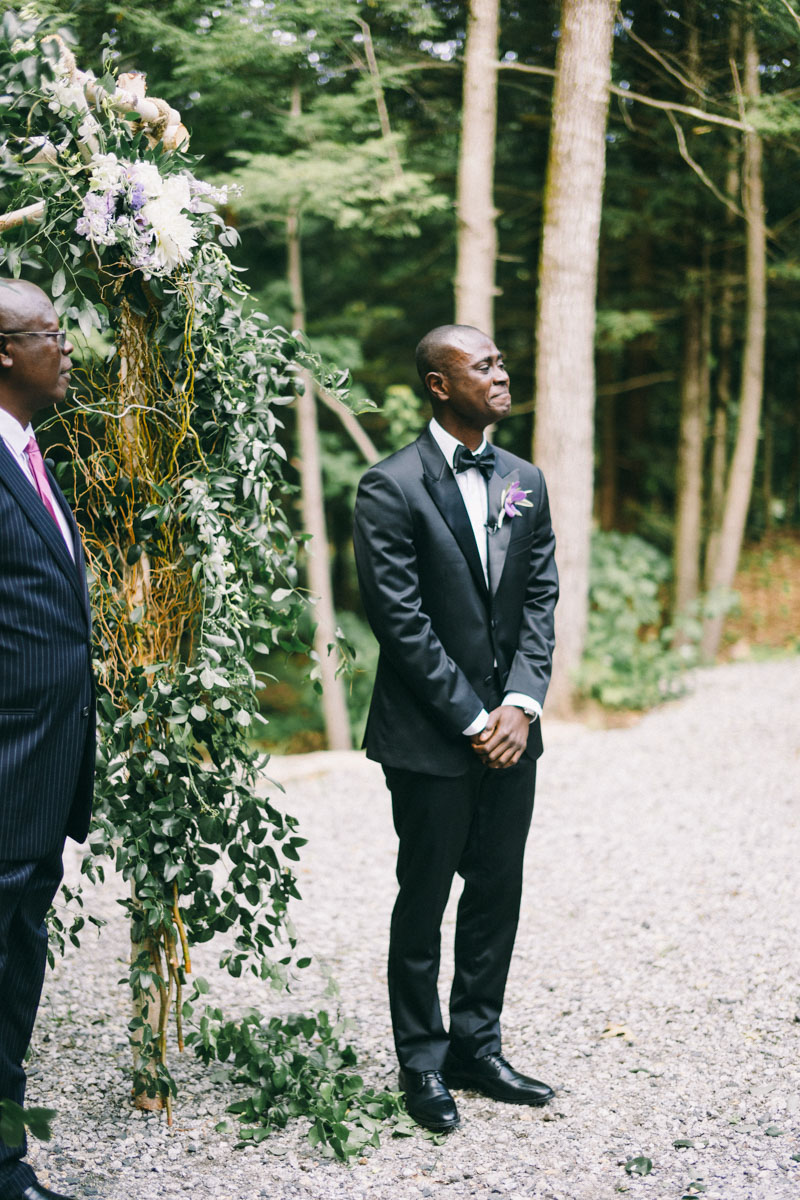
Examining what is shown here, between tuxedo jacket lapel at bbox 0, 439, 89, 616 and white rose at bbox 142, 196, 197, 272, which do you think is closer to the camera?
tuxedo jacket lapel at bbox 0, 439, 89, 616

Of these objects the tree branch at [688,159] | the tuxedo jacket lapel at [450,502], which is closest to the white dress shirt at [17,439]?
the tuxedo jacket lapel at [450,502]

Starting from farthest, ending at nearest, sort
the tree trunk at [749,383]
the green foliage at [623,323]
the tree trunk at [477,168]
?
the green foliage at [623,323]
the tree trunk at [749,383]
the tree trunk at [477,168]

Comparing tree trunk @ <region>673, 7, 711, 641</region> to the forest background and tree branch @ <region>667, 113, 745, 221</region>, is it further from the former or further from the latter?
tree branch @ <region>667, 113, 745, 221</region>

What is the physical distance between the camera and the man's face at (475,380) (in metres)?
2.68

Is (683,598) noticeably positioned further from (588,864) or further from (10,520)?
(10,520)

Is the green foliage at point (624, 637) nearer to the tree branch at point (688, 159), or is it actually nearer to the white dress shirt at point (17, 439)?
the tree branch at point (688, 159)

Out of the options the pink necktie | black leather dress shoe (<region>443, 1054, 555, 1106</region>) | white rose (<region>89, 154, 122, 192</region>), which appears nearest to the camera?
the pink necktie

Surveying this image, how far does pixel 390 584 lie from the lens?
8.68 feet

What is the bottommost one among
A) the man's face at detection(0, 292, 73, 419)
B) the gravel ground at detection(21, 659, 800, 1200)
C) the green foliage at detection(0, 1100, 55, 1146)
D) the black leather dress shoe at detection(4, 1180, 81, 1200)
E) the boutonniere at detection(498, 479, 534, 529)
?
the gravel ground at detection(21, 659, 800, 1200)

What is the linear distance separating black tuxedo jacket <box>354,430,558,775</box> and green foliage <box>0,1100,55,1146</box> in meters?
1.18

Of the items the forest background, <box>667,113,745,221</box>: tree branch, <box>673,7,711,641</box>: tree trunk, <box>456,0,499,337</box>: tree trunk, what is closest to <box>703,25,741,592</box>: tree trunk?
the forest background

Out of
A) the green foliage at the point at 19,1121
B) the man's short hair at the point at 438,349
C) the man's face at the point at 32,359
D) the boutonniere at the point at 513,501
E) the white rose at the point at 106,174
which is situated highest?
the white rose at the point at 106,174

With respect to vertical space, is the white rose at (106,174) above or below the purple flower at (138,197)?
above

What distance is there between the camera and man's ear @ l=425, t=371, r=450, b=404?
2.75 meters
